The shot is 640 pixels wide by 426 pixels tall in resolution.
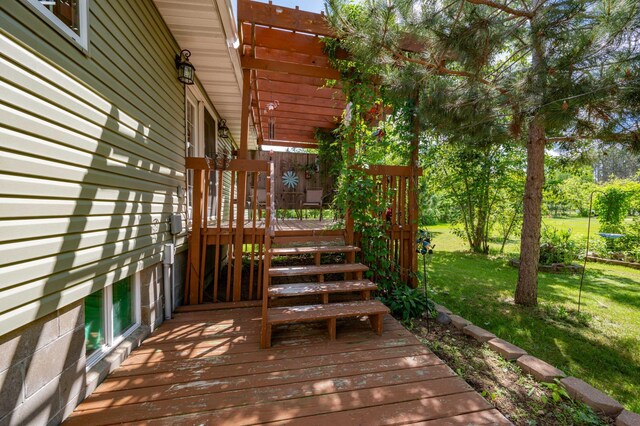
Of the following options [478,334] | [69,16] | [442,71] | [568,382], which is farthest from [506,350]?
[69,16]

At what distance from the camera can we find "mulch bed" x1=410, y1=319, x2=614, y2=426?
1.79 m

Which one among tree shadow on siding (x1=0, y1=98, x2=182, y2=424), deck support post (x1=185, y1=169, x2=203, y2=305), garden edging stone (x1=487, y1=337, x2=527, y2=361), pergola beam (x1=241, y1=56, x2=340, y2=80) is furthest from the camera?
pergola beam (x1=241, y1=56, x2=340, y2=80)

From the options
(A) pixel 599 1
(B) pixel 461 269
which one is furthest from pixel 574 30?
(B) pixel 461 269

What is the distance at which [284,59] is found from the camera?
4.13 metres

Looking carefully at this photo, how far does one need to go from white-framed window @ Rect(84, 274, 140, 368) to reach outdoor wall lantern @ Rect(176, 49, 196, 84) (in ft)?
8.47

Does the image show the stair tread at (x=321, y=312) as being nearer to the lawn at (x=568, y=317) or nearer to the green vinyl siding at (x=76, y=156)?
the green vinyl siding at (x=76, y=156)

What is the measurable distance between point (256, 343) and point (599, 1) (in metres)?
4.69

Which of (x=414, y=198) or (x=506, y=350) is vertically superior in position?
(x=414, y=198)

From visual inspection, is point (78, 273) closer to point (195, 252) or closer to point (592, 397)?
point (195, 252)

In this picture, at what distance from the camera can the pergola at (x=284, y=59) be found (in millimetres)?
3398

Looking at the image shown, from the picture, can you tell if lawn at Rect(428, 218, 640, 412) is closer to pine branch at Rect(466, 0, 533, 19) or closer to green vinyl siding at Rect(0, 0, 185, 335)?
pine branch at Rect(466, 0, 533, 19)

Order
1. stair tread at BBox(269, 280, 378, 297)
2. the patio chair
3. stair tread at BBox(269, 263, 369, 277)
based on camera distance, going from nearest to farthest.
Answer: stair tread at BBox(269, 280, 378, 297)
stair tread at BBox(269, 263, 369, 277)
the patio chair

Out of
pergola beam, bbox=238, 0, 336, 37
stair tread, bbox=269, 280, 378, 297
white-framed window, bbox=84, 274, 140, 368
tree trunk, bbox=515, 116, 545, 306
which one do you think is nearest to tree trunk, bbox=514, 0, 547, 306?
tree trunk, bbox=515, 116, 545, 306

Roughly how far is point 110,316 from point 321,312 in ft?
6.05
